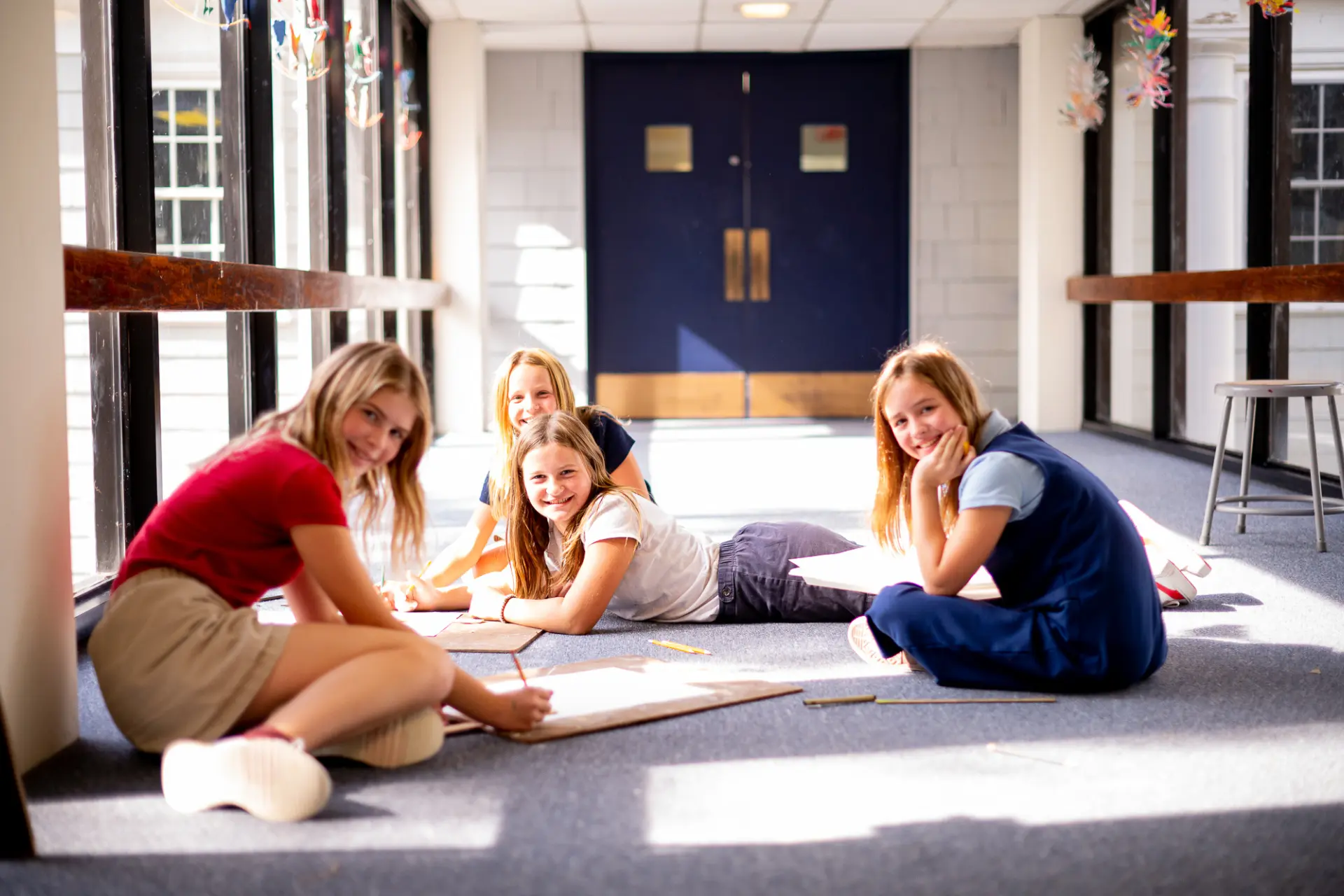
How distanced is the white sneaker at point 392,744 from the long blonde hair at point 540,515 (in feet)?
2.96

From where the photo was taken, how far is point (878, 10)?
7672 millimetres

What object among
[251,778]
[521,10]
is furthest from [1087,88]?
[251,778]

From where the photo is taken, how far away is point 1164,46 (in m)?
6.77

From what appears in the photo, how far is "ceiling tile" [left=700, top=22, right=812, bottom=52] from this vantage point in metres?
8.12

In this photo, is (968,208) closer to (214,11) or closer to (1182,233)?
(1182,233)

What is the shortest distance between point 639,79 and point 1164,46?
10.9 ft

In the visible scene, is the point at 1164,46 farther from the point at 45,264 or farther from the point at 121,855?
the point at 121,855

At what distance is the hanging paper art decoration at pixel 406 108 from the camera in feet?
24.1

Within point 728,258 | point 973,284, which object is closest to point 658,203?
point 728,258

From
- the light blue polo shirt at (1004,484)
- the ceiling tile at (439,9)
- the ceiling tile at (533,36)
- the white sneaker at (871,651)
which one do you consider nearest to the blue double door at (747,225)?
the ceiling tile at (533,36)

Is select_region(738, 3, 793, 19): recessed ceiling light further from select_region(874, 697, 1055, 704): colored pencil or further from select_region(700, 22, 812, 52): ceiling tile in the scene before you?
select_region(874, 697, 1055, 704): colored pencil

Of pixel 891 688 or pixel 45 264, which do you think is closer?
pixel 45 264

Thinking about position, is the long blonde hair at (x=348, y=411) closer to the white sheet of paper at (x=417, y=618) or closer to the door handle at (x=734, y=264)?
the white sheet of paper at (x=417, y=618)

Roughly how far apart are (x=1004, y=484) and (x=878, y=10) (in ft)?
18.5
